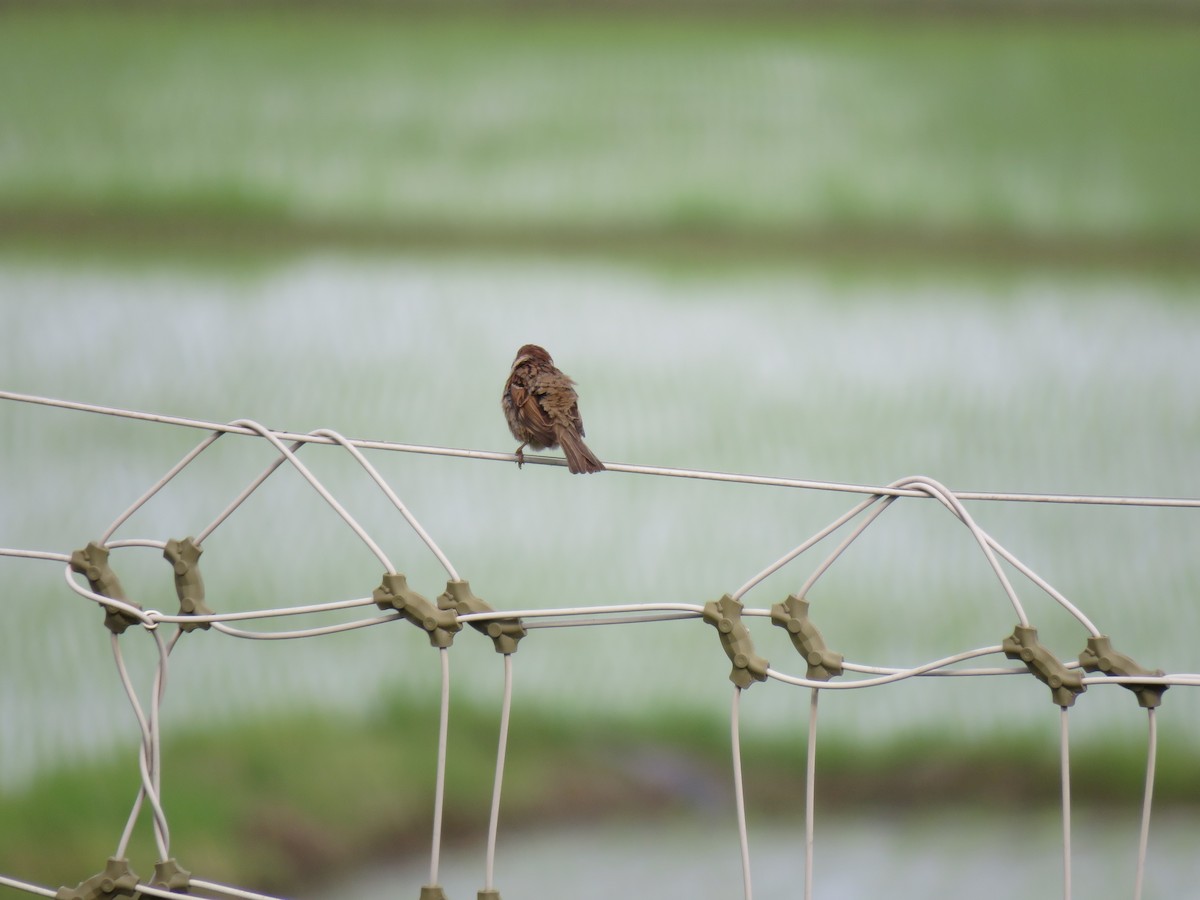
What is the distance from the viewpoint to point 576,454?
240 centimetres

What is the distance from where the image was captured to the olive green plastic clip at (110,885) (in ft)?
5.01

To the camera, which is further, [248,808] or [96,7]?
[96,7]

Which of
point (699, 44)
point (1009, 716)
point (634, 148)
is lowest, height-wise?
point (1009, 716)

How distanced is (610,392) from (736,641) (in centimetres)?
245

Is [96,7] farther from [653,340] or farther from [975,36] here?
[975,36]

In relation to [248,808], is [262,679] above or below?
above

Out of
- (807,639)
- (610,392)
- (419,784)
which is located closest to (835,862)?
(419,784)

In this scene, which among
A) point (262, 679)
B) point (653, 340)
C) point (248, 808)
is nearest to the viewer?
point (248, 808)

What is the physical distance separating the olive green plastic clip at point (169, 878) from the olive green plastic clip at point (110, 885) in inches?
1.2

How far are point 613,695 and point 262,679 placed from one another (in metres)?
1.07

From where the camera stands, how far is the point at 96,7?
160 inches

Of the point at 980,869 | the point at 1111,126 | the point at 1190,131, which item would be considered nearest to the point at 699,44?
the point at 1111,126

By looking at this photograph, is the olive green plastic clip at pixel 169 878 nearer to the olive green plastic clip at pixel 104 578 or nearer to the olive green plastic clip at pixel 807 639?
the olive green plastic clip at pixel 104 578

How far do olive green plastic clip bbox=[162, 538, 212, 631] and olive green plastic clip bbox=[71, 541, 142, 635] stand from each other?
0.06 meters
